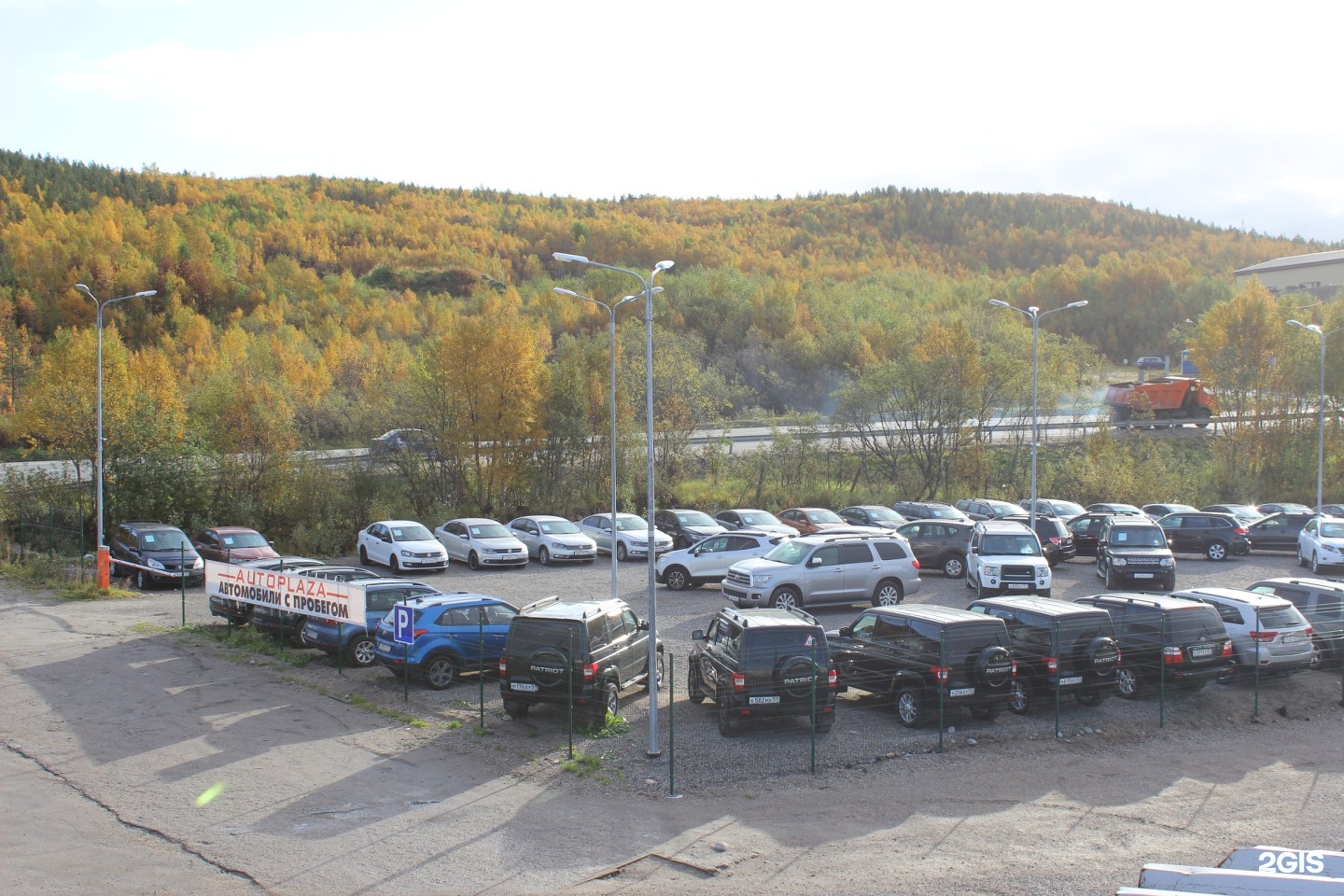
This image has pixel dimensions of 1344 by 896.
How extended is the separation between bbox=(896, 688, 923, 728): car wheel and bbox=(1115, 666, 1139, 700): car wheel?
12.7 ft

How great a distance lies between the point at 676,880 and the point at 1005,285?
4663 inches

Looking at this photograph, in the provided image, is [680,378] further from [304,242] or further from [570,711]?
[304,242]

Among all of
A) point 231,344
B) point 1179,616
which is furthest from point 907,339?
point 231,344

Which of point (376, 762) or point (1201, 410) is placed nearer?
point (376, 762)

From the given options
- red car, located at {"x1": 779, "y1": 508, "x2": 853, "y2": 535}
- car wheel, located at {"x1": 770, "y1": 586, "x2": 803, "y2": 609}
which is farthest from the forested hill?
car wheel, located at {"x1": 770, "y1": 586, "x2": 803, "y2": 609}

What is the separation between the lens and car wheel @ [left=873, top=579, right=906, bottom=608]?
22.8m

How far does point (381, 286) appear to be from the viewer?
110 metres

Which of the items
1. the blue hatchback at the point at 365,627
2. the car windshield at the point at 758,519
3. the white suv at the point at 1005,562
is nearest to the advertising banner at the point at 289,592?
the blue hatchback at the point at 365,627

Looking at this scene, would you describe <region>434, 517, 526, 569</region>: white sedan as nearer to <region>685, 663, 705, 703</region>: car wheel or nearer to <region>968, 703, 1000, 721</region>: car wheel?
<region>685, 663, 705, 703</region>: car wheel

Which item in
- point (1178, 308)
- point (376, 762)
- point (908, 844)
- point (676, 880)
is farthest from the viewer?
point (1178, 308)

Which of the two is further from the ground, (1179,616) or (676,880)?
(1179,616)

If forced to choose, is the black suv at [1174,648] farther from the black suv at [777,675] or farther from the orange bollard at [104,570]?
the orange bollard at [104,570]

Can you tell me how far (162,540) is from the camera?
27531mm

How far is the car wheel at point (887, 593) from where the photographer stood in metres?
22.8
